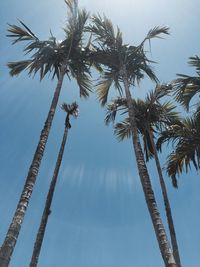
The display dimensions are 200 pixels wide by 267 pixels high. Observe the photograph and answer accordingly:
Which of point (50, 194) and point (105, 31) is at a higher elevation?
point (105, 31)

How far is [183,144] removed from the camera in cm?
1451

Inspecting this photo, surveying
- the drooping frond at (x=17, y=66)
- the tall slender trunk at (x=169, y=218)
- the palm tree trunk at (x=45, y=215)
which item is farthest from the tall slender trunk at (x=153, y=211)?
the palm tree trunk at (x=45, y=215)

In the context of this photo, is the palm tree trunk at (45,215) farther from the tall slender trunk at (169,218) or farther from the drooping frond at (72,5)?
the drooping frond at (72,5)

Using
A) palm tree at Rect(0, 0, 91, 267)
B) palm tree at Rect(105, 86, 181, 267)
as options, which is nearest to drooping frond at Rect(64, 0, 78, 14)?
palm tree at Rect(0, 0, 91, 267)

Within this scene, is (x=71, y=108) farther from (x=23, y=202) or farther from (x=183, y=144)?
(x=23, y=202)

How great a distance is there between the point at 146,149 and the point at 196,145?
292cm

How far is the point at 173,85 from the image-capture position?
49.0 ft

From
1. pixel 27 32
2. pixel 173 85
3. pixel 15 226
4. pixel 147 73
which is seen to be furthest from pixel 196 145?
pixel 15 226

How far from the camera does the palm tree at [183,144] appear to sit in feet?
46.6

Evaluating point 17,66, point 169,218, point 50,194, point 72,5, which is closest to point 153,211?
point 169,218

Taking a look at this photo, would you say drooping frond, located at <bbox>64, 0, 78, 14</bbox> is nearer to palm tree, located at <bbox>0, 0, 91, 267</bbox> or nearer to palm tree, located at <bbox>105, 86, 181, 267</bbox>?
palm tree, located at <bbox>0, 0, 91, 267</bbox>

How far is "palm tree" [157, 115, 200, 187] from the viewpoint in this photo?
1422 centimetres

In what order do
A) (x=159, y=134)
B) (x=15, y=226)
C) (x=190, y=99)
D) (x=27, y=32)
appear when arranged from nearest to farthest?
(x=15, y=226)
(x=27, y=32)
(x=190, y=99)
(x=159, y=134)

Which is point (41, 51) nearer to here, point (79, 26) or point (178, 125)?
point (79, 26)
